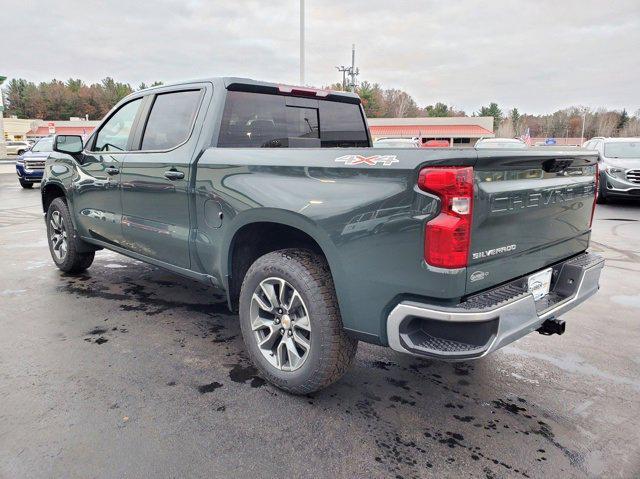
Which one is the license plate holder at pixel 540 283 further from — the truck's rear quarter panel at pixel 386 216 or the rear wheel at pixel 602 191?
the rear wheel at pixel 602 191

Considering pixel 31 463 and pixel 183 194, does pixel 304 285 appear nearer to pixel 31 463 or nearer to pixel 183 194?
pixel 183 194

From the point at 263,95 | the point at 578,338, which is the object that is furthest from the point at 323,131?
the point at 578,338

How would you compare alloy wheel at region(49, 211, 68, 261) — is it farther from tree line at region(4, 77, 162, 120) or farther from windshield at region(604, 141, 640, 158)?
tree line at region(4, 77, 162, 120)

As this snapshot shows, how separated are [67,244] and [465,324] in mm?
4789

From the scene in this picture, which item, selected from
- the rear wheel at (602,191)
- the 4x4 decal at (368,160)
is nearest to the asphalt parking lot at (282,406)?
the 4x4 decal at (368,160)

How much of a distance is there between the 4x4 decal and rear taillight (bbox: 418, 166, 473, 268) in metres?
0.19

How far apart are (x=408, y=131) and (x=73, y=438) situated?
57731 millimetres

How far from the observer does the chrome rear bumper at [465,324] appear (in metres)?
2.29

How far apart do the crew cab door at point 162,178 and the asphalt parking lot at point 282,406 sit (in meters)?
0.74

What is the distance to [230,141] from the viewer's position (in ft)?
11.8

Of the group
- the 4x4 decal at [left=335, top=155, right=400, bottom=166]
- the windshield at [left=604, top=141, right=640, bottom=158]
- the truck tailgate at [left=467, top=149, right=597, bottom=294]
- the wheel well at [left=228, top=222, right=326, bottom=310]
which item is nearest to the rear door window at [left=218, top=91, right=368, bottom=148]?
the wheel well at [left=228, top=222, right=326, bottom=310]

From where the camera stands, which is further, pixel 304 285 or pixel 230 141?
pixel 230 141

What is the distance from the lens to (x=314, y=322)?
276 centimetres

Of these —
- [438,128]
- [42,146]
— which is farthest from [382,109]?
[42,146]
